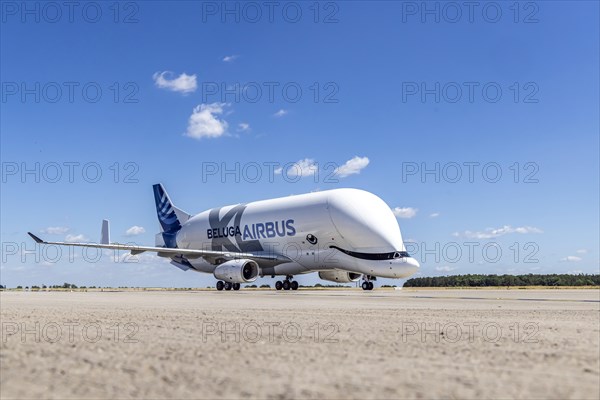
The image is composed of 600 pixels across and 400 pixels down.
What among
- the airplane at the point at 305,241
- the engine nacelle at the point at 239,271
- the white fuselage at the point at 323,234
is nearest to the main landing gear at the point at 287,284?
the airplane at the point at 305,241

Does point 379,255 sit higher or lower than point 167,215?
lower

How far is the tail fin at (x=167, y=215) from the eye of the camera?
50.5 m

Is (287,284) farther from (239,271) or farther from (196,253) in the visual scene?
(196,253)

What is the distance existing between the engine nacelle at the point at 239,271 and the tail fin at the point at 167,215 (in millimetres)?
15169

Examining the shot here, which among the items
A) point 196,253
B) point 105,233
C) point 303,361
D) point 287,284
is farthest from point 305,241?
point 303,361

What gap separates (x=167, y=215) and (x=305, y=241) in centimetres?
2097

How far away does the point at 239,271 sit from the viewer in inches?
1366

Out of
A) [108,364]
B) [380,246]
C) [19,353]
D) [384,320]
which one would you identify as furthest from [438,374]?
[380,246]

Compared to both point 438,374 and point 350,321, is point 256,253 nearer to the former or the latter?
point 350,321

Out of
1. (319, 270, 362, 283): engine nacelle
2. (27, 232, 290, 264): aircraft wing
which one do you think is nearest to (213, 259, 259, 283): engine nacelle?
(27, 232, 290, 264): aircraft wing

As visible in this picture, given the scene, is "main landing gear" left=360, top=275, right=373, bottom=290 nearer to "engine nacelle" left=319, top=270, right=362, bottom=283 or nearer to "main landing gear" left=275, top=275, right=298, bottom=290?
"engine nacelle" left=319, top=270, right=362, bottom=283

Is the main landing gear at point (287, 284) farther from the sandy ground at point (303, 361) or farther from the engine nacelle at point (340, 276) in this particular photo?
the sandy ground at point (303, 361)

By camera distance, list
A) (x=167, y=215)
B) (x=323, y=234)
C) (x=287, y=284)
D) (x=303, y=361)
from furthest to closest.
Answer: (x=167, y=215), (x=287, y=284), (x=323, y=234), (x=303, y=361)

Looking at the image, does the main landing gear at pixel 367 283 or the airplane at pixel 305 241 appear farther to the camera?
the main landing gear at pixel 367 283
